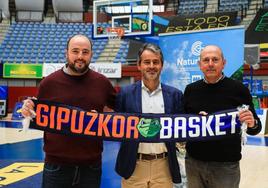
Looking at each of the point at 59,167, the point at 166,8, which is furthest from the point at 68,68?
the point at 166,8

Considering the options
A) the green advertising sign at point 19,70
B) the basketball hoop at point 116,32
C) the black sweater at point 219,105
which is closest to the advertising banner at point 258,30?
the basketball hoop at point 116,32

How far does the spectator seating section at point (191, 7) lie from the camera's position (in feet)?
70.0

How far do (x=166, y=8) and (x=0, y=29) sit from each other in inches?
415

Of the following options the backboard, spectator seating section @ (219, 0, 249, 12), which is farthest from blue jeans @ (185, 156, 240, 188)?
spectator seating section @ (219, 0, 249, 12)

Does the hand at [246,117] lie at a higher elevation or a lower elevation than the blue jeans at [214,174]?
higher

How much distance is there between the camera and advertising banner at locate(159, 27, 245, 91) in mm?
6535

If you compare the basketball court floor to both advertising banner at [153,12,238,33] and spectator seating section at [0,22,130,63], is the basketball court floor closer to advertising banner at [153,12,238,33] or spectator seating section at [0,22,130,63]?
advertising banner at [153,12,238,33]

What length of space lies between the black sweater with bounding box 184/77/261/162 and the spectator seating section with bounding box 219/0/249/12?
60.6ft

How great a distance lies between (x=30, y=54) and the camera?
2005cm

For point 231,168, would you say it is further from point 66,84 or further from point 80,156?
point 66,84

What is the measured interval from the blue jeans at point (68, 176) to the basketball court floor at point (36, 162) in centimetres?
227

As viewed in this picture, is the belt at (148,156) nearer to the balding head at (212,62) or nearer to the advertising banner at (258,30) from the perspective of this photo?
the balding head at (212,62)

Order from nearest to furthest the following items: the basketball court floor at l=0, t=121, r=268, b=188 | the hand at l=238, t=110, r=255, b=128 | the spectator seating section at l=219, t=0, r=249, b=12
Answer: the hand at l=238, t=110, r=255, b=128 → the basketball court floor at l=0, t=121, r=268, b=188 → the spectator seating section at l=219, t=0, r=249, b=12

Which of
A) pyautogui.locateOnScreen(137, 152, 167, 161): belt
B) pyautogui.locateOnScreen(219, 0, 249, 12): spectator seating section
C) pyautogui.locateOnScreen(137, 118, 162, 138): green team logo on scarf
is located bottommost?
pyautogui.locateOnScreen(137, 152, 167, 161): belt
